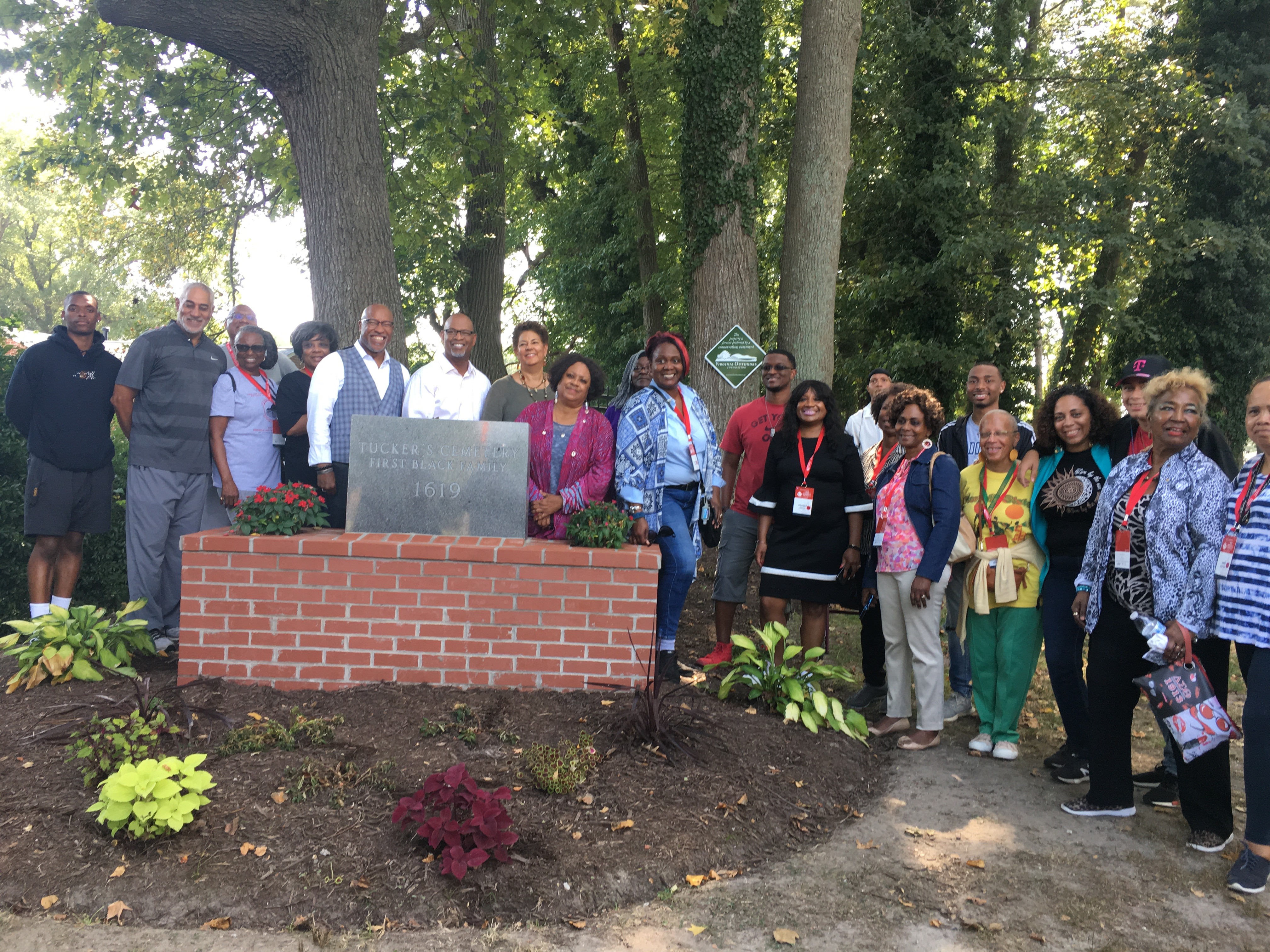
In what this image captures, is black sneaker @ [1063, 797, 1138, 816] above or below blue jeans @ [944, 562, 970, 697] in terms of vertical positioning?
below

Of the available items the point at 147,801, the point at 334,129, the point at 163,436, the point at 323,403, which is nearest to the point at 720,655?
the point at 323,403

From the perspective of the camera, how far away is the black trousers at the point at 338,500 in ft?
18.1

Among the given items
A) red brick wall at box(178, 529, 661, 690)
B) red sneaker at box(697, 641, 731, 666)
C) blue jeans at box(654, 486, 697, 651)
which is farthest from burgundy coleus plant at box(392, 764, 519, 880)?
red sneaker at box(697, 641, 731, 666)

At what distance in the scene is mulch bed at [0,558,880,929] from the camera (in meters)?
3.09

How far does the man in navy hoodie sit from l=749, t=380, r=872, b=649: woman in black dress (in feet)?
13.3

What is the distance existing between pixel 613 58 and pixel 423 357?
1304cm

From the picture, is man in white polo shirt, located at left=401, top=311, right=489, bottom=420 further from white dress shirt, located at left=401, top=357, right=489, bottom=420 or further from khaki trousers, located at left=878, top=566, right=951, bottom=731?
khaki trousers, located at left=878, top=566, right=951, bottom=731

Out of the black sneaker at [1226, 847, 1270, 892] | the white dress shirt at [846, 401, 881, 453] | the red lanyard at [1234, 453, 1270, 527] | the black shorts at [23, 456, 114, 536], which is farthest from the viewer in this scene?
the white dress shirt at [846, 401, 881, 453]

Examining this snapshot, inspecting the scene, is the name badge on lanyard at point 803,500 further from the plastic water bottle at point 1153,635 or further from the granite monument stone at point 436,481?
the plastic water bottle at point 1153,635

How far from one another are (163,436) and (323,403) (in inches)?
41.0

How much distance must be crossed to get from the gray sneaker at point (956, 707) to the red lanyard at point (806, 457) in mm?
1619

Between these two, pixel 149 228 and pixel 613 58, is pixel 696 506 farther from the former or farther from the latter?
pixel 149 228

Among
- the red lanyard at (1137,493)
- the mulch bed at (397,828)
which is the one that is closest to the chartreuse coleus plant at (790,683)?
the mulch bed at (397,828)

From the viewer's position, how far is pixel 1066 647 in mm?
4605
